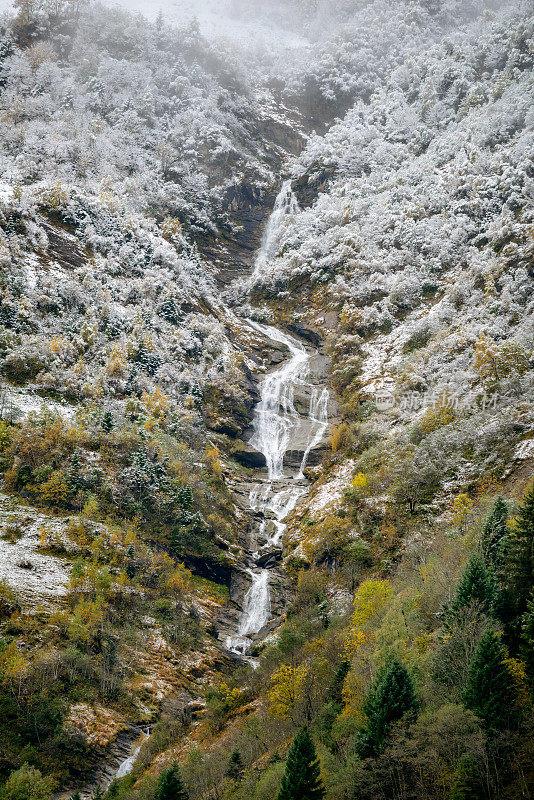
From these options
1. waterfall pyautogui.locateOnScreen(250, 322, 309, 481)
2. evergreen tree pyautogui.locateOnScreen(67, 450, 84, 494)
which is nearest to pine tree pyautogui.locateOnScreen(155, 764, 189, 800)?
evergreen tree pyautogui.locateOnScreen(67, 450, 84, 494)

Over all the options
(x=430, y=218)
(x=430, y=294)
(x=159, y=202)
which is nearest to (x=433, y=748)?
(x=430, y=294)

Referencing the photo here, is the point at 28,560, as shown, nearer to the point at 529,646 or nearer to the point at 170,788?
the point at 170,788

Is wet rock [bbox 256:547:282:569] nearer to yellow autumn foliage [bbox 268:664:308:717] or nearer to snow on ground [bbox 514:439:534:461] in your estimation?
yellow autumn foliage [bbox 268:664:308:717]

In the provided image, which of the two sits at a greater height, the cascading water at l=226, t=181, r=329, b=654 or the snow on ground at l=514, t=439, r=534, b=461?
the snow on ground at l=514, t=439, r=534, b=461

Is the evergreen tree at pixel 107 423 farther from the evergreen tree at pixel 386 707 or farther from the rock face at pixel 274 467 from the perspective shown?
the evergreen tree at pixel 386 707

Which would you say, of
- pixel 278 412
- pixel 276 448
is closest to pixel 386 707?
pixel 276 448

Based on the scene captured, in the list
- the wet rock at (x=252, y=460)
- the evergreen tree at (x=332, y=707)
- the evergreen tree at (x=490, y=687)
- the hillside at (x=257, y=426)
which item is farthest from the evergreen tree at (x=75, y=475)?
the evergreen tree at (x=490, y=687)

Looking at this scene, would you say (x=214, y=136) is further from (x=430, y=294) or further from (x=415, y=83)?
(x=430, y=294)
